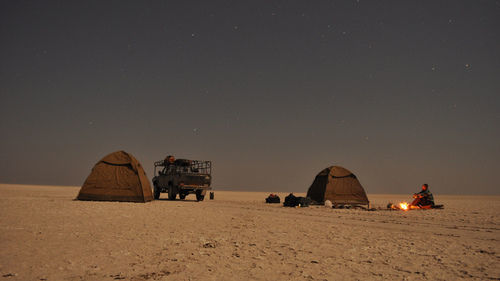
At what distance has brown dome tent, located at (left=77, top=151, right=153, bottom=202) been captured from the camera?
1922 centimetres

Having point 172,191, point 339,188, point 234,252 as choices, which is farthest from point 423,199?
point 234,252

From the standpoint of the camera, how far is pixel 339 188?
22922mm

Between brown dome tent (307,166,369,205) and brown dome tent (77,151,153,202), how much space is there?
11460mm

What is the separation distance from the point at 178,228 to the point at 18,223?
14.9 feet

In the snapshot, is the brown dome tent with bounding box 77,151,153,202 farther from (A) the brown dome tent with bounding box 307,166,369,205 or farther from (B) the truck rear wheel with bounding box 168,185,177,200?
(A) the brown dome tent with bounding box 307,166,369,205

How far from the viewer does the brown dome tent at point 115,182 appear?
757 inches

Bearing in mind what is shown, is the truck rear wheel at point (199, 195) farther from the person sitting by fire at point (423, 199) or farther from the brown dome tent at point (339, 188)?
the person sitting by fire at point (423, 199)

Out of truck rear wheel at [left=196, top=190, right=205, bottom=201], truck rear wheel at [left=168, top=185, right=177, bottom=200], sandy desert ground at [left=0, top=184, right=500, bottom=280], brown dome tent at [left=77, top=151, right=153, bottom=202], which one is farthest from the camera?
truck rear wheel at [left=196, top=190, right=205, bottom=201]

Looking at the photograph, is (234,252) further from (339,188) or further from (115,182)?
(339,188)

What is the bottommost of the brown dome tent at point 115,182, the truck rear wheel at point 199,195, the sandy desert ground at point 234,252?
the sandy desert ground at point 234,252

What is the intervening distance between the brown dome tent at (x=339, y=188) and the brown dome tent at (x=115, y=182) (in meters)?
11.5

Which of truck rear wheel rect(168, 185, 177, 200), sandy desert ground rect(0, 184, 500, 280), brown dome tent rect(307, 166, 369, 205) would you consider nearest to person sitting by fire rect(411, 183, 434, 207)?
brown dome tent rect(307, 166, 369, 205)

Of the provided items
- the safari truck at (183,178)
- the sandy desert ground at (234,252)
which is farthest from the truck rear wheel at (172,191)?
the sandy desert ground at (234,252)

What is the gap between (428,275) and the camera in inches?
205
